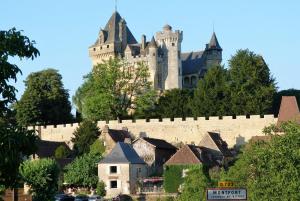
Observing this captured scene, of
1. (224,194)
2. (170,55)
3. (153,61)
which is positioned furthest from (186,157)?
(224,194)

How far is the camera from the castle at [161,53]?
316ft

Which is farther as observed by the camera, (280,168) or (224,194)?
(280,168)

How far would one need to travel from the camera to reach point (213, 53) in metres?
102

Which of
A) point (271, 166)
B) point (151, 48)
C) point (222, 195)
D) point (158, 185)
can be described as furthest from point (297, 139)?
point (151, 48)

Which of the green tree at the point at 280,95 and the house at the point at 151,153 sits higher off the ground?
the green tree at the point at 280,95

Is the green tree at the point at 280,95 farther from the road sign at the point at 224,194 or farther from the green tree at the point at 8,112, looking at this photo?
the green tree at the point at 8,112

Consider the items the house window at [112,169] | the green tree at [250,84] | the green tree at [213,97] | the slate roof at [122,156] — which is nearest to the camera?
the house window at [112,169]

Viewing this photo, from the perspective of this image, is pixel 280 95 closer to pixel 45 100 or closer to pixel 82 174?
pixel 45 100

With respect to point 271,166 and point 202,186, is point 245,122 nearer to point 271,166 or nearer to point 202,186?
point 202,186

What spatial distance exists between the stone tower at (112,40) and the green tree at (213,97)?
29.5 meters

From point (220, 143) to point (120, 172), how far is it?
11.5 meters

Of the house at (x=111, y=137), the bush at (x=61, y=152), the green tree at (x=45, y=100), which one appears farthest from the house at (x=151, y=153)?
the green tree at (x=45, y=100)

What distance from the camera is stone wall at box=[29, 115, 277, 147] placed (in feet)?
214

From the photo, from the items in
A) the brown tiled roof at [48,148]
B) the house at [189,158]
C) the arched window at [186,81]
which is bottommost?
the house at [189,158]
